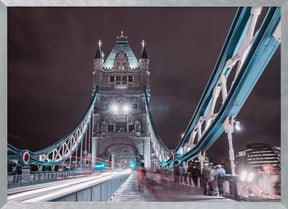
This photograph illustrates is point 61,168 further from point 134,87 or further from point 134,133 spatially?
point 134,87

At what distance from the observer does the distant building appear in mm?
9438

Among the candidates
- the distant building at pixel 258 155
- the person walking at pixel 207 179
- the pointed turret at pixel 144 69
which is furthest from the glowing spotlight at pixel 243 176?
the pointed turret at pixel 144 69

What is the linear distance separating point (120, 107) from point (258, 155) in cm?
2411

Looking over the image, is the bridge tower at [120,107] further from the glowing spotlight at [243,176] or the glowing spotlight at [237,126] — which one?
the glowing spotlight at [243,176]

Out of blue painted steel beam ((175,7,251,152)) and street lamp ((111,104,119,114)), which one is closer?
blue painted steel beam ((175,7,251,152))

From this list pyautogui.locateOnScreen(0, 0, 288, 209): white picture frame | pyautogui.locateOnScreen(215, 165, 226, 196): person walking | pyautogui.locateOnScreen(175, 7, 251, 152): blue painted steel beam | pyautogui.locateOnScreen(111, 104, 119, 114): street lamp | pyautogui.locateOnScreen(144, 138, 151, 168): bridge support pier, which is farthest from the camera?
pyautogui.locateOnScreen(111, 104, 119, 114): street lamp

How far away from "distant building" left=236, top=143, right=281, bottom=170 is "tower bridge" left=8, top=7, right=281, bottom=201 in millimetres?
1470

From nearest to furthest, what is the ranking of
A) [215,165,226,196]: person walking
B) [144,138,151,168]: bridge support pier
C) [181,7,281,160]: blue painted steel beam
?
[181,7,281,160]: blue painted steel beam
[215,165,226,196]: person walking
[144,138,151,168]: bridge support pier

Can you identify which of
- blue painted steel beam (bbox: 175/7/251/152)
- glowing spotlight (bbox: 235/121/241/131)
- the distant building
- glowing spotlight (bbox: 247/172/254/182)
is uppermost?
blue painted steel beam (bbox: 175/7/251/152)

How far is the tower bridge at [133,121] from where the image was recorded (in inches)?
248

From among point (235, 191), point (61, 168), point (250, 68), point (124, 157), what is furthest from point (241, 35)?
point (124, 157)

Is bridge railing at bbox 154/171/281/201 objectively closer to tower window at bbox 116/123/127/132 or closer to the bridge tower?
the bridge tower

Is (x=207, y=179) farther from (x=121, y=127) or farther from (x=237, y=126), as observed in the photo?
(x=121, y=127)

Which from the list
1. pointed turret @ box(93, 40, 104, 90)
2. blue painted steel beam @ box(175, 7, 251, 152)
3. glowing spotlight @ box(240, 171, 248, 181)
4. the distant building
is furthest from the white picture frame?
pointed turret @ box(93, 40, 104, 90)
